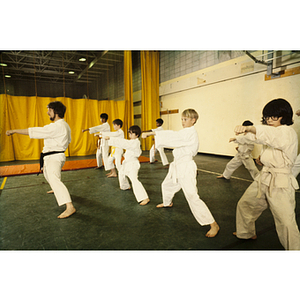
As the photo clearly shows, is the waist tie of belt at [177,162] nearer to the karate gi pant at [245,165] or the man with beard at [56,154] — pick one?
the man with beard at [56,154]

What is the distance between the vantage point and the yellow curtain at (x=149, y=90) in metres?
9.13

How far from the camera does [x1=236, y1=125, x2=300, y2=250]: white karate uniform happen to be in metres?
1.48

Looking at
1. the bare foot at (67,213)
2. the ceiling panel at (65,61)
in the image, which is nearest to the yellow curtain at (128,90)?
the ceiling panel at (65,61)

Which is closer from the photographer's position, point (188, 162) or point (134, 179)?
point (188, 162)

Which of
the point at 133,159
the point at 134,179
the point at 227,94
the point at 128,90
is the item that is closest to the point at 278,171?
the point at 134,179

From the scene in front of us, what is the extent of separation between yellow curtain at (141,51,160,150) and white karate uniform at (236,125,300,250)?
25.0 feet

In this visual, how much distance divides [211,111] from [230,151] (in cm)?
163

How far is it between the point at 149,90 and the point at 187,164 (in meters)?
7.74

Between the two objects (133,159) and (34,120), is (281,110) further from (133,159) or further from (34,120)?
(34,120)

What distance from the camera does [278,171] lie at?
5.24 feet

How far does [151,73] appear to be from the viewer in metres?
Answer: 9.29

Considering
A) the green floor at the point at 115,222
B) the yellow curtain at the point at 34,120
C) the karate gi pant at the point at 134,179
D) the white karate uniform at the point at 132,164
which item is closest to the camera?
the green floor at the point at 115,222

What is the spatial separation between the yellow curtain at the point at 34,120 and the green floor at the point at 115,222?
11.8ft

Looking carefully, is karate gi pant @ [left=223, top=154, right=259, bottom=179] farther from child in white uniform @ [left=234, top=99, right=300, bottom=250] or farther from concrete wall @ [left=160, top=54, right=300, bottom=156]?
concrete wall @ [left=160, top=54, right=300, bottom=156]
